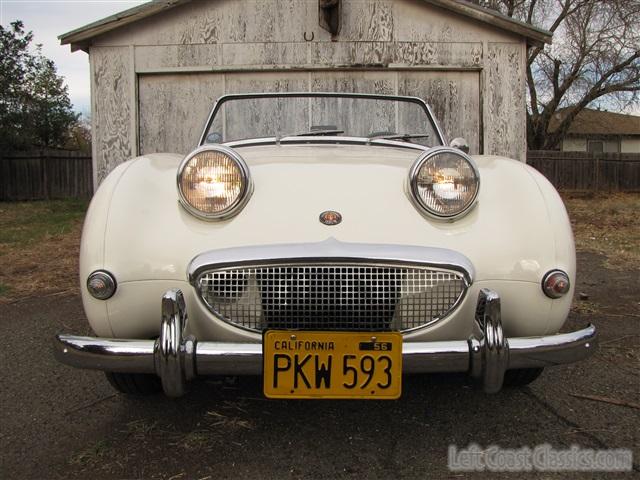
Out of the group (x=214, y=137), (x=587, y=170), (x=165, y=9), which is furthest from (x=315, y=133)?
(x=587, y=170)

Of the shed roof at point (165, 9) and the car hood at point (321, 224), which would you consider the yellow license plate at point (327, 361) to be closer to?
the car hood at point (321, 224)

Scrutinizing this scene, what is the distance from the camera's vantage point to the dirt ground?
2014 mm

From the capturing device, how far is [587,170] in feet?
66.4

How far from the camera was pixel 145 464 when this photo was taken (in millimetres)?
2029

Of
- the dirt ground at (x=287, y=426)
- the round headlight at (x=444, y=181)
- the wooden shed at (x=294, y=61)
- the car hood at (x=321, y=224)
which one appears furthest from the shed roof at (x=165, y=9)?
the round headlight at (x=444, y=181)

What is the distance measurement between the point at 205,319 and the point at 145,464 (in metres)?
0.56

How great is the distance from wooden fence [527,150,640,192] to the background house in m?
10.4

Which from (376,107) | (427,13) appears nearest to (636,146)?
(427,13)

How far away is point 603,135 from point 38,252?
105 feet

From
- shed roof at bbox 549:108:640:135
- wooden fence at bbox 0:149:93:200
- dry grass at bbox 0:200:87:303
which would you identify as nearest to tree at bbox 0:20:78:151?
wooden fence at bbox 0:149:93:200

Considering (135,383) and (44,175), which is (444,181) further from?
(44,175)

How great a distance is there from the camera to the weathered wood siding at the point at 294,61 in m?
7.39

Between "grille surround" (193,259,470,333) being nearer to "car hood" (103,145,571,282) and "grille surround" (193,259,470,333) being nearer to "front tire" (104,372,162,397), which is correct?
"car hood" (103,145,571,282)

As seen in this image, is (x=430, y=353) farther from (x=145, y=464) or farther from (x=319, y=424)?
(x=145, y=464)
